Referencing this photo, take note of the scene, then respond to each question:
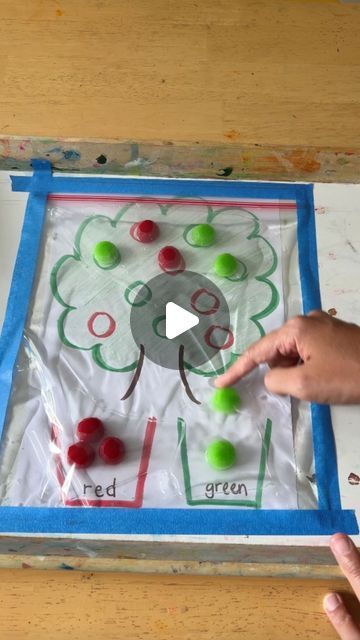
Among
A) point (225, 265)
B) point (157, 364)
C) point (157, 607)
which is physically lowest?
point (157, 607)

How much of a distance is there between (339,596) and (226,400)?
0.66ft

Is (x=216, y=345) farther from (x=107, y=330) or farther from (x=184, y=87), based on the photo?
(x=184, y=87)

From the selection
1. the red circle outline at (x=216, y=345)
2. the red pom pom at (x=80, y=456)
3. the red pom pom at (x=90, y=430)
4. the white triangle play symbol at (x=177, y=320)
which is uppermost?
the white triangle play symbol at (x=177, y=320)

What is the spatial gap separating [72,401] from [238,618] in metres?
0.26

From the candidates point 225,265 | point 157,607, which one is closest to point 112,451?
point 157,607

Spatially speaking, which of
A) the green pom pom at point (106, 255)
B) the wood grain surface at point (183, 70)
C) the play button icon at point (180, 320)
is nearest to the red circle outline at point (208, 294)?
the play button icon at point (180, 320)

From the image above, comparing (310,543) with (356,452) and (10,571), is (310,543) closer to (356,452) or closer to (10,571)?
(356,452)

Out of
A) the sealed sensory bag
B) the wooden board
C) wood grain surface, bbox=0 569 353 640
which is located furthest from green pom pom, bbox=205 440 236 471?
the wooden board

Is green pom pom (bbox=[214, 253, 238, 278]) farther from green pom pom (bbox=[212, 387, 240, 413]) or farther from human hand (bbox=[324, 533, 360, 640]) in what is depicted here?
human hand (bbox=[324, 533, 360, 640])

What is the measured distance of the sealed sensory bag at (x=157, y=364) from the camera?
→ 558 millimetres

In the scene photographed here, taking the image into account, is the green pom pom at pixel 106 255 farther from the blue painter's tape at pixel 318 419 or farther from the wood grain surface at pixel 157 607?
the wood grain surface at pixel 157 607

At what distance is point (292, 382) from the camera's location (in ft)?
1.81

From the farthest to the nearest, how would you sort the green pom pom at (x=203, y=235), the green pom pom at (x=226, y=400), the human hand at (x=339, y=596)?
the green pom pom at (x=203, y=235)
the green pom pom at (x=226, y=400)
the human hand at (x=339, y=596)

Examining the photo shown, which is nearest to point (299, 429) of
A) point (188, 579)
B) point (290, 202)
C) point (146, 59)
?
point (188, 579)
